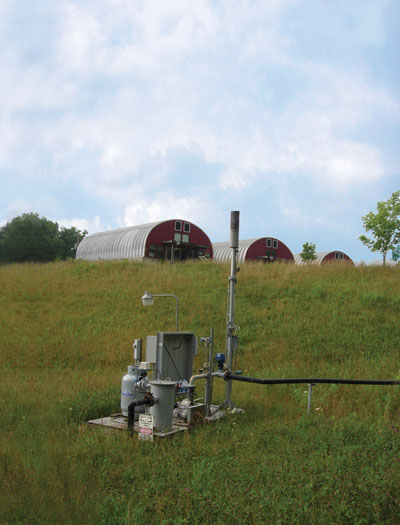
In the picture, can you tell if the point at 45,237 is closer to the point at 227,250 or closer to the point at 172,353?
the point at 227,250

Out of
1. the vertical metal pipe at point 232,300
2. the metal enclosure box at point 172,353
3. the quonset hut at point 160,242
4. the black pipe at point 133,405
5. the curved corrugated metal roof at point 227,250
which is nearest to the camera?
the black pipe at point 133,405

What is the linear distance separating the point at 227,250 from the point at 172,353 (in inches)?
1314

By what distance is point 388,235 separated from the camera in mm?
39969

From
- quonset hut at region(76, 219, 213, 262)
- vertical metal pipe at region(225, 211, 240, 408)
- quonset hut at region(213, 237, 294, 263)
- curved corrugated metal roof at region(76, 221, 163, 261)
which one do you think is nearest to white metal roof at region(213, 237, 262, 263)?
quonset hut at region(213, 237, 294, 263)

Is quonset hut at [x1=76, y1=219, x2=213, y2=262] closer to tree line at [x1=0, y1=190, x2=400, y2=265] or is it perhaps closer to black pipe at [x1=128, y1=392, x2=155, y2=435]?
tree line at [x1=0, y1=190, x2=400, y2=265]

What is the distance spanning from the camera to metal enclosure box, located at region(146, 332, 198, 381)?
848 cm

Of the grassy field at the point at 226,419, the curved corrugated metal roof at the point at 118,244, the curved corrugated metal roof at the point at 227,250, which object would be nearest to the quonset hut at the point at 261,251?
the curved corrugated metal roof at the point at 227,250

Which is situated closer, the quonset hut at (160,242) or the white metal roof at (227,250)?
the quonset hut at (160,242)

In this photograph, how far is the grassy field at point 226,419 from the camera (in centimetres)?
469

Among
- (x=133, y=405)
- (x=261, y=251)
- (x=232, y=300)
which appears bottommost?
(x=133, y=405)

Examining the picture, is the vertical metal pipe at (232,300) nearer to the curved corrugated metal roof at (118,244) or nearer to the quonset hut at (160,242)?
the quonset hut at (160,242)

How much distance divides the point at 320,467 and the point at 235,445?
130 cm

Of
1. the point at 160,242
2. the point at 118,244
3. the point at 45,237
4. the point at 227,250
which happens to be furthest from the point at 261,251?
the point at 45,237

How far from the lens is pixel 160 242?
109 feet
